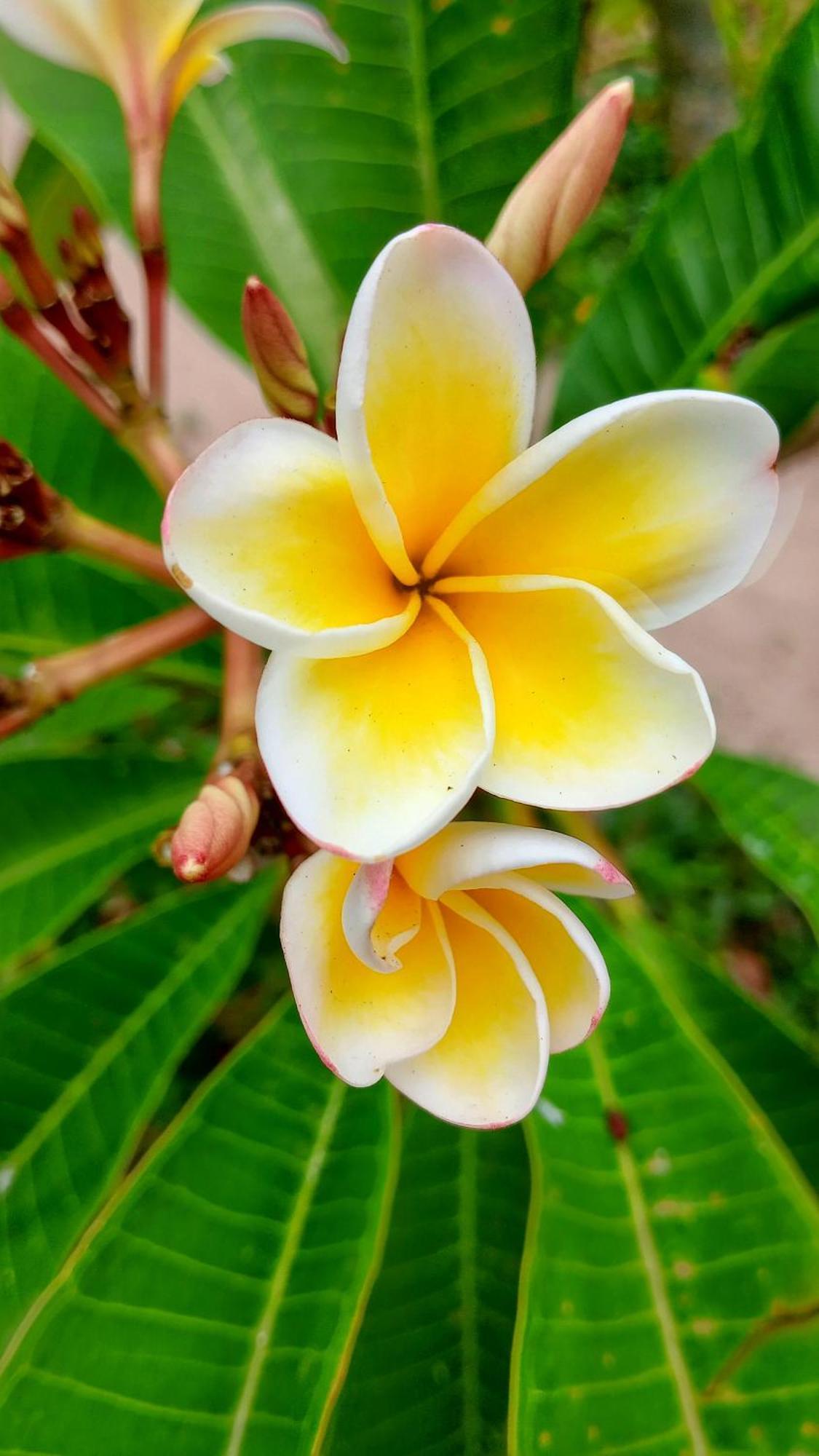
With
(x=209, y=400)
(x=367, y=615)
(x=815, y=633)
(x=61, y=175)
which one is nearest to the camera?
(x=367, y=615)

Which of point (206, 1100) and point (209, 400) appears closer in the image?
point (206, 1100)

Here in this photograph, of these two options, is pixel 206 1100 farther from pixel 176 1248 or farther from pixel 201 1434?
pixel 201 1434

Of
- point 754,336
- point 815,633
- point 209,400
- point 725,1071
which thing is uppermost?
point 754,336

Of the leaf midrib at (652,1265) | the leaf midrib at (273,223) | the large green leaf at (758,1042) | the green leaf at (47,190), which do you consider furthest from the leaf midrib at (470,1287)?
the green leaf at (47,190)

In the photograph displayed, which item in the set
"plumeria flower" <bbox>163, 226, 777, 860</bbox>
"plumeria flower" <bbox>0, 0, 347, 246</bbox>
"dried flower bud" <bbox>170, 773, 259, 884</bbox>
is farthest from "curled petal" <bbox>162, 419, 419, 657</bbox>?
"plumeria flower" <bbox>0, 0, 347, 246</bbox>

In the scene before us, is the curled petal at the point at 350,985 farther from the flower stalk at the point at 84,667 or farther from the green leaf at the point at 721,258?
the green leaf at the point at 721,258

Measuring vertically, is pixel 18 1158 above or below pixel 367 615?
below

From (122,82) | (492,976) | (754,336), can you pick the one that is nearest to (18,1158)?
(492,976)
